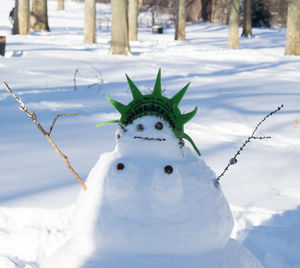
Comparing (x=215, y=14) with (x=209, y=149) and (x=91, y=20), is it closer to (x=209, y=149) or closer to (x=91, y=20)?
(x=91, y=20)

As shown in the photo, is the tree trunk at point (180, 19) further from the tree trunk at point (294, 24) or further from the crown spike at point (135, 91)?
the crown spike at point (135, 91)

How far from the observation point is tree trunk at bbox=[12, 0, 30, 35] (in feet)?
52.3

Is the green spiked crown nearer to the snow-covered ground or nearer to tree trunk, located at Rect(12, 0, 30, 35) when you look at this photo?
the snow-covered ground

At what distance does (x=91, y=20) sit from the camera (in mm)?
15523

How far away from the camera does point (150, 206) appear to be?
1426 mm

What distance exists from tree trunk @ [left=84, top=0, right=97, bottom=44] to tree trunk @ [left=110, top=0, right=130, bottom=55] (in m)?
4.05

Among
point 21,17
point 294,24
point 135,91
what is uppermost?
point 21,17

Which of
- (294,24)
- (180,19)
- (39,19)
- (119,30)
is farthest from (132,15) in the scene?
(294,24)

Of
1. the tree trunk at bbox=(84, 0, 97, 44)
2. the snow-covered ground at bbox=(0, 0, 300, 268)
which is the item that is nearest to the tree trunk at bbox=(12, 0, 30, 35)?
the tree trunk at bbox=(84, 0, 97, 44)

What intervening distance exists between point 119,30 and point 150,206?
10510 mm

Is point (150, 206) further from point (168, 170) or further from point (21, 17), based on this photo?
point (21, 17)

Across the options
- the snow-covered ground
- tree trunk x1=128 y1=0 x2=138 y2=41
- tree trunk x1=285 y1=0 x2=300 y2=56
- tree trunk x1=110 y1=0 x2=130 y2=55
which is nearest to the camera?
the snow-covered ground

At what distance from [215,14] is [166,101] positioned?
34237 millimetres

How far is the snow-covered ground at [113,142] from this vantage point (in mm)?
2715
